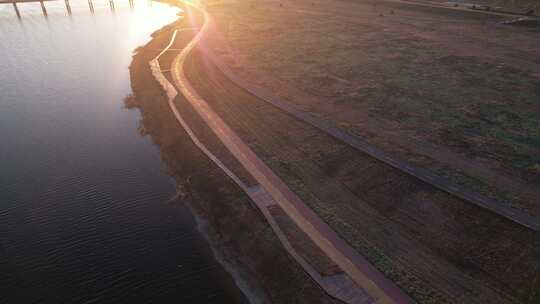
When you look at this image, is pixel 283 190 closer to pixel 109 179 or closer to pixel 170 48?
pixel 109 179

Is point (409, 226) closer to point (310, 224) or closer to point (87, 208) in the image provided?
point (310, 224)

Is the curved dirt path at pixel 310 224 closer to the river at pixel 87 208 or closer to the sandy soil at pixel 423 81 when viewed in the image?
the river at pixel 87 208

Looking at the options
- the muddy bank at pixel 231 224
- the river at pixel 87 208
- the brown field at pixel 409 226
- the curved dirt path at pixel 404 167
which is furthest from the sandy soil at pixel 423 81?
the river at pixel 87 208

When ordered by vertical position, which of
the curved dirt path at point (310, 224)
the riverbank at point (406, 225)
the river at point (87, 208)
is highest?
the riverbank at point (406, 225)

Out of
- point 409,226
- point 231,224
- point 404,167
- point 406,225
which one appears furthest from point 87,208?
point 404,167

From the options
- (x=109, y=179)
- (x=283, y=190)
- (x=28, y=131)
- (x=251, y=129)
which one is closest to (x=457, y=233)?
(x=283, y=190)

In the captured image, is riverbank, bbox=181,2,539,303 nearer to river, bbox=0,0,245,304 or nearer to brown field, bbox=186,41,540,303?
brown field, bbox=186,41,540,303

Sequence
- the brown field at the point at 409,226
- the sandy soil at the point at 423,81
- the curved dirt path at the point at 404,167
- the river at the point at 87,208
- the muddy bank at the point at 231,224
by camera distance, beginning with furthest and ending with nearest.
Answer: the sandy soil at the point at 423,81 < the curved dirt path at the point at 404,167 < the river at the point at 87,208 < the muddy bank at the point at 231,224 < the brown field at the point at 409,226
